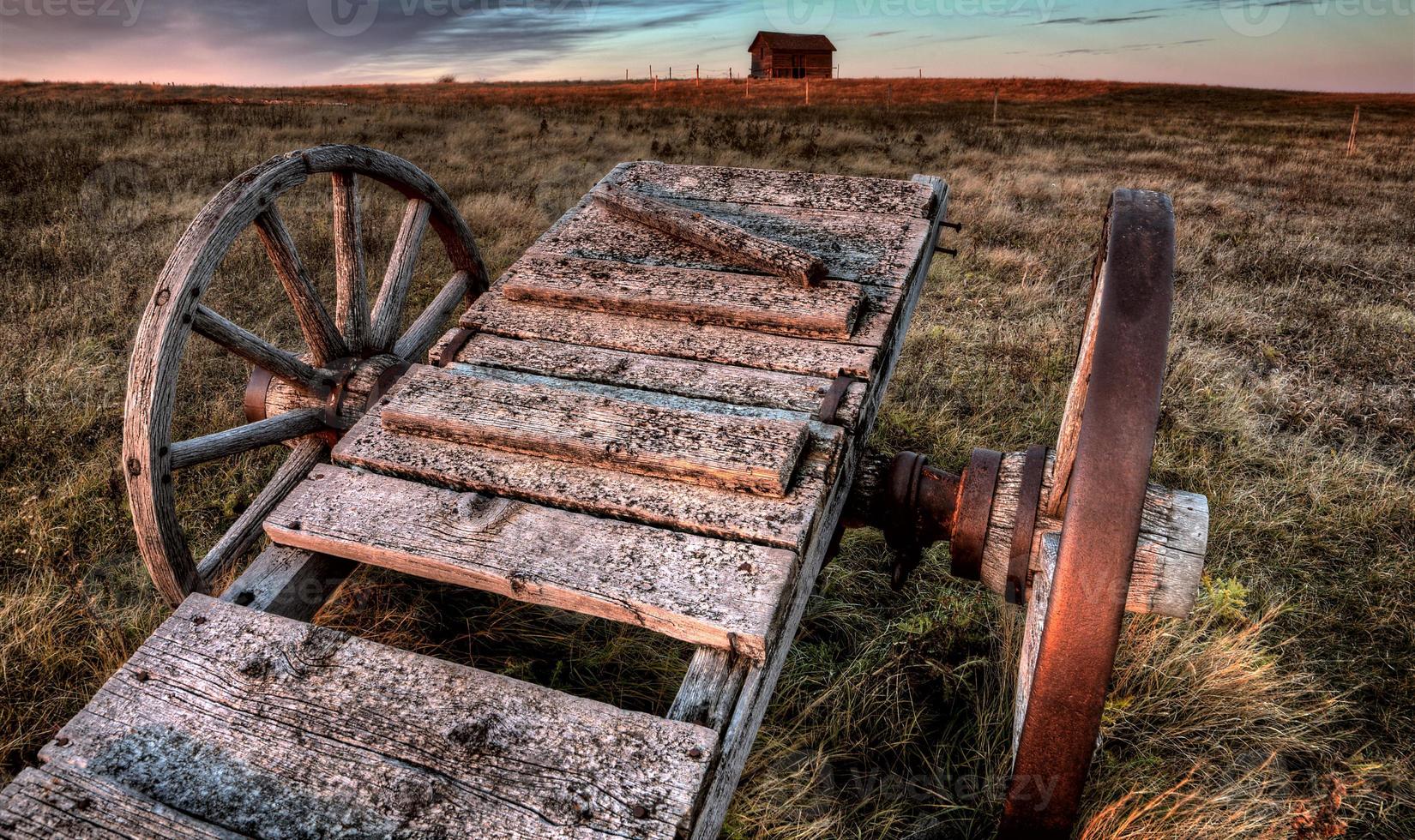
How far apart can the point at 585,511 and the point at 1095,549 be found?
3.64ft

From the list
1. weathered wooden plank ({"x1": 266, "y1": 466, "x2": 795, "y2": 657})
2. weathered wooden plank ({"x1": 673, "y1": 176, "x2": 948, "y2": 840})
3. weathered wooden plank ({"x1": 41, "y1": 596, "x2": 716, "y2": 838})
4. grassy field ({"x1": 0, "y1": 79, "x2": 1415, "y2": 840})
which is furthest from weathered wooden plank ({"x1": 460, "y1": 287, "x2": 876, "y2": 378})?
weathered wooden plank ({"x1": 41, "y1": 596, "x2": 716, "y2": 838})

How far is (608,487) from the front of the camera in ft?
6.10

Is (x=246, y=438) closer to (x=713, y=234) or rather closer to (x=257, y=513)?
(x=257, y=513)

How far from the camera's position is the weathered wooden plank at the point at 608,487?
5.71 ft

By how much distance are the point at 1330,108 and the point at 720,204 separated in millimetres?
32114

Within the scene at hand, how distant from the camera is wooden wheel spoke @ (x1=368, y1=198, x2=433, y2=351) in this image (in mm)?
2740

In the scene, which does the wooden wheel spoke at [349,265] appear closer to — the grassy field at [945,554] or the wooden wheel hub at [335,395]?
the wooden wheel hub at [335,395]

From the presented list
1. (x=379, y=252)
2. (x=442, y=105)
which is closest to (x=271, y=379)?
(x=379, y=252)

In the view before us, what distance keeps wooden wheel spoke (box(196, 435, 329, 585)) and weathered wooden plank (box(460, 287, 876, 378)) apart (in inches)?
28.2

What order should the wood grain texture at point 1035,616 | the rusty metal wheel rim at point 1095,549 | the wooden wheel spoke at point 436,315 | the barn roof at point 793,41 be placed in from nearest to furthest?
1. the rusty metal wheel rim at point 1095,549
2. the wood grain texture at point 1035,616
3. the wooden wheel spoke at point 436,315
4. the barn roof at point 793,41

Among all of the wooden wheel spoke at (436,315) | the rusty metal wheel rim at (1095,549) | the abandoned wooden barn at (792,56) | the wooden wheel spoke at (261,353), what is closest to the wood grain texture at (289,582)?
the wooden wheel spoke at (261,353)

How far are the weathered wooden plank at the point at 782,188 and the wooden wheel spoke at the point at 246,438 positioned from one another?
57.6 inches

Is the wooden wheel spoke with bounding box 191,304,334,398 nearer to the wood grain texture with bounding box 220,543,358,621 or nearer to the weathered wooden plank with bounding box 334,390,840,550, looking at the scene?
the weathered wooden plank with bounding box 334,390,840,550

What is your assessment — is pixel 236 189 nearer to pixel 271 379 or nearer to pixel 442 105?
pixel 271 379
